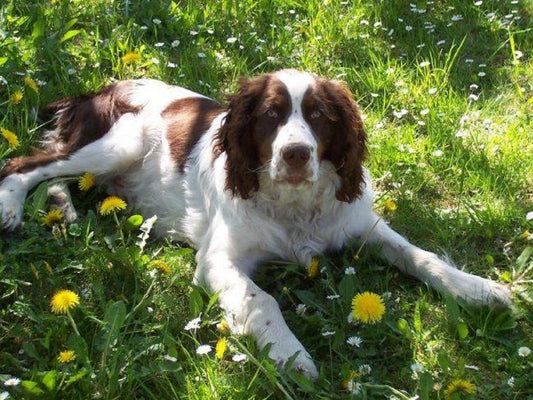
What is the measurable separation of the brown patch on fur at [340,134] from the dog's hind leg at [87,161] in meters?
1.17

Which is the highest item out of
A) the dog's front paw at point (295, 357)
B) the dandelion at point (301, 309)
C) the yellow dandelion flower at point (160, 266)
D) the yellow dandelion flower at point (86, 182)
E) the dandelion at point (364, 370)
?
the dandelion at point (364, 370)

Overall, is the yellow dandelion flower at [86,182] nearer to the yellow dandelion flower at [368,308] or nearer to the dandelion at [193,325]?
the dandelion at [193,325]

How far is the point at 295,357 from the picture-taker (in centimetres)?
286

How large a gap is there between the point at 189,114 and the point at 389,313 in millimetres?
1576

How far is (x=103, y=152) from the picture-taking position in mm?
4262

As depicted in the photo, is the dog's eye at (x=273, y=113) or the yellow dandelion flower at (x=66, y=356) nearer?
the yellow dandelion flower at (x=66, y=356)

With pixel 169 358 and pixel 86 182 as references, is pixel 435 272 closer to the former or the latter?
pixel 169 358

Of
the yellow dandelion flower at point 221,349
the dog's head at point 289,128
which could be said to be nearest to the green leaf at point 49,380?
the yellow dandelion flower at point 221,349

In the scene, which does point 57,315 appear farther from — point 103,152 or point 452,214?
point 452,214

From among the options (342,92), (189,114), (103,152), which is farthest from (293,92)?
(103,152)

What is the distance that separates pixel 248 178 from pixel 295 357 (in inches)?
38.2

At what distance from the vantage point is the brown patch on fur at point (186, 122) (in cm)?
414

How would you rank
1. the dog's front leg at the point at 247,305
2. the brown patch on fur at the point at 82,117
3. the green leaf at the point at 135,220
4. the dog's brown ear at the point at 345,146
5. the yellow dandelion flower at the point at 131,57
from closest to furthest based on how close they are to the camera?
the dog's front leg at the point at 247,305 → the dog's brown ear at the point at 345,146 → the green leaf at the point at 135,220 → the brown patch on fur at the point at 82,117 → the yellow dandelion flower at the point at 131,57

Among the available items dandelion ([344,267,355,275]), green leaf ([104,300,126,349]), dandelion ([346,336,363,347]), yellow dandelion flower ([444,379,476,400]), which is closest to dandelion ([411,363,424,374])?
yellow dandelion flower ([444,379,476,400])
